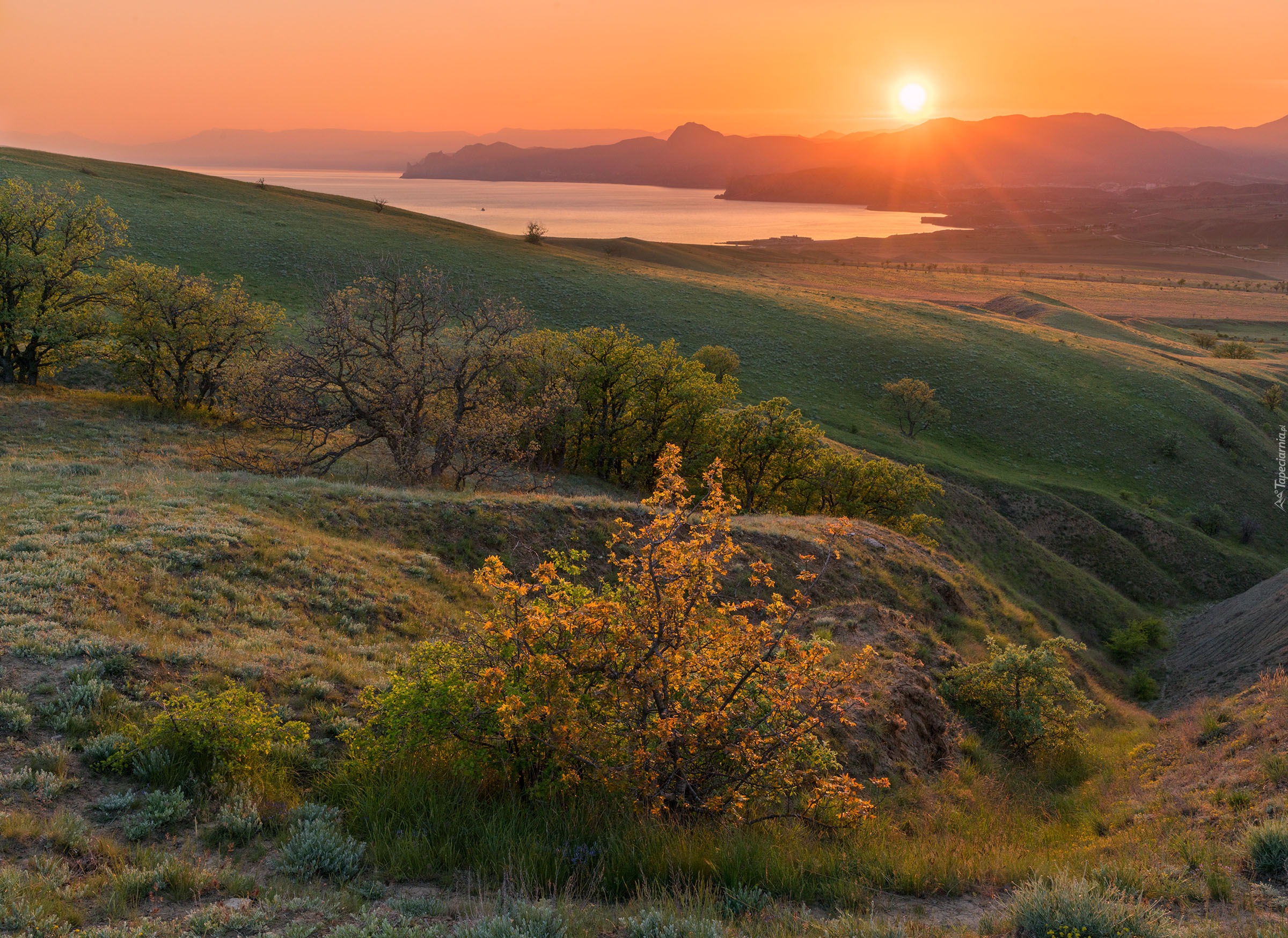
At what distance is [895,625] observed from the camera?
18.5 m

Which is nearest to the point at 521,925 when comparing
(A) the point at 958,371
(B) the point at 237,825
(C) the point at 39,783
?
(B) the point at 237,825

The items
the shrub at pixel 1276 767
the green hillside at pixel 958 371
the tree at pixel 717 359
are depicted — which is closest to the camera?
the shrub at pixel 1276 767

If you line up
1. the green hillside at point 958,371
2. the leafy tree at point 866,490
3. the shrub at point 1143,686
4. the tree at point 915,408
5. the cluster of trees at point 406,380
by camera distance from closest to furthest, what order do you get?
the cluster of trees at point 406,380
the shrub at point 1143,686
the leafy tree at point 866,490
the green hillside at point 958,371
the tree at point 915,408

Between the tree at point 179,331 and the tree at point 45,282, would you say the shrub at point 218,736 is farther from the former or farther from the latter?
the tree at point 45,282

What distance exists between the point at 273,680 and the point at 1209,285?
616 feet

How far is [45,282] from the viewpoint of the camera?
95.5 ft

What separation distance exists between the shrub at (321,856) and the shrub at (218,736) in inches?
58.8

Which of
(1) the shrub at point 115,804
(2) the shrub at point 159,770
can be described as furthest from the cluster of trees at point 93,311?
(1) the shrub at point 115,804

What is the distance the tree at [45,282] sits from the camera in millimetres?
28234

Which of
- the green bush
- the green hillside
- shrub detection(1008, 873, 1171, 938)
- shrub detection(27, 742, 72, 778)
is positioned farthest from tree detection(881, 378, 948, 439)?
shrub detection(27, 742, 72, 778)

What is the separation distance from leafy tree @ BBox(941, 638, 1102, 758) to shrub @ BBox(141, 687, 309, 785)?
1436 cm

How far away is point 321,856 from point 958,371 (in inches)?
2586

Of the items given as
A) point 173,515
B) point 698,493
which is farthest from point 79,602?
point 698,493

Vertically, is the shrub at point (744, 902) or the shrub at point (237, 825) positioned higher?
the shrub at point (237, 825)
